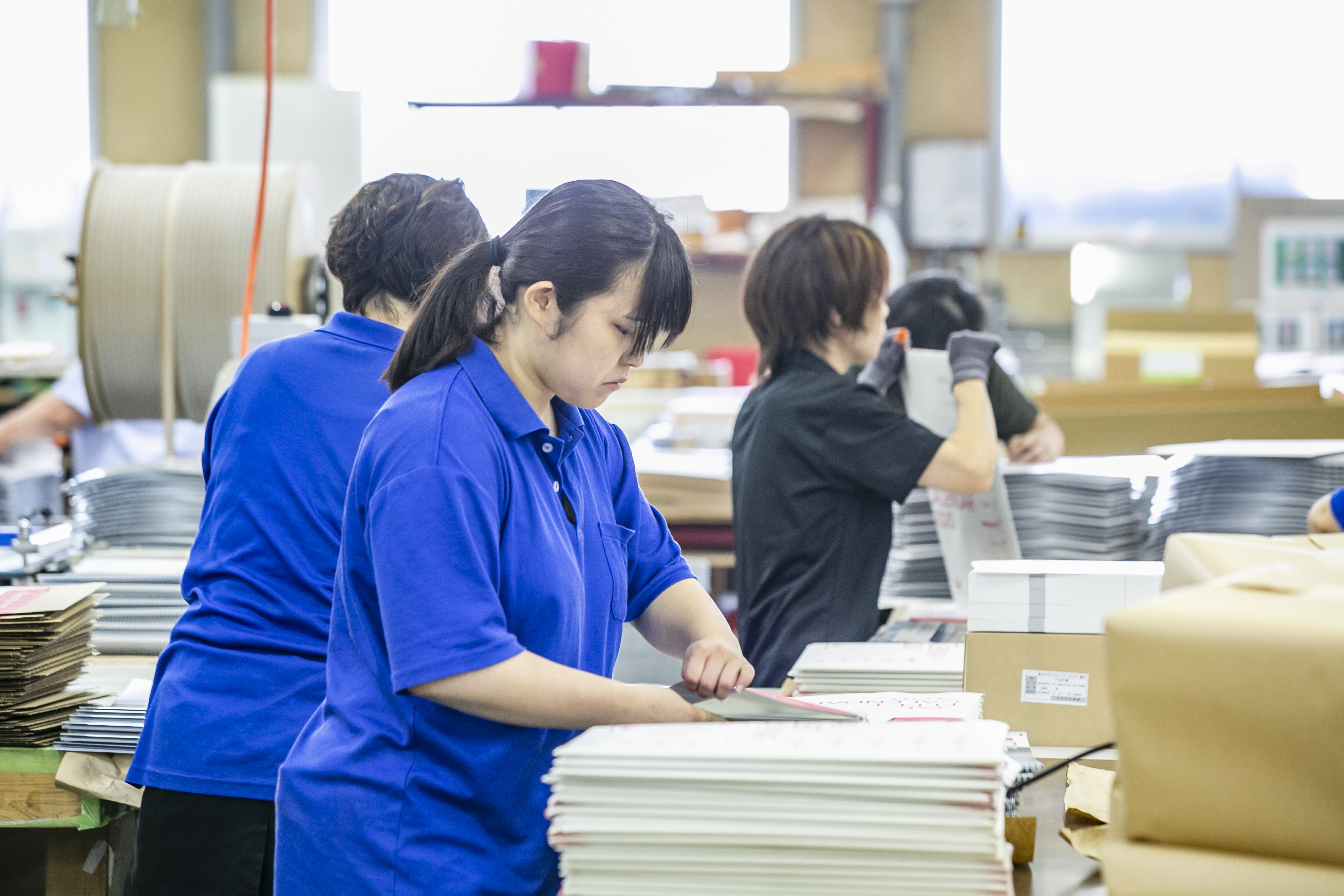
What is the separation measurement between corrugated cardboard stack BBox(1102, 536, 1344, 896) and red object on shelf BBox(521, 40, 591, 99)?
242 inches

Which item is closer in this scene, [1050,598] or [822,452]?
[1050,598]

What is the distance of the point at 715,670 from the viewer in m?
1.10

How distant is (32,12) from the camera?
6809 millimetres

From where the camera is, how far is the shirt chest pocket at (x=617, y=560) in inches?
44.8

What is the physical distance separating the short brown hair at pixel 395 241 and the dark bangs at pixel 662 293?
1.56 ft

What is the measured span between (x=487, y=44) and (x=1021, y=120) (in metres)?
3.07

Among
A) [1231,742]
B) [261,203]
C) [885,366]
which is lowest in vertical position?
[1231,742]

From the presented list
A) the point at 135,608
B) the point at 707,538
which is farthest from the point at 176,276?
the point at 707,538

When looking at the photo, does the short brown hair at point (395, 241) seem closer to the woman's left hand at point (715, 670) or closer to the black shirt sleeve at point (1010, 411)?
the woman's left hand at point (715, 670)

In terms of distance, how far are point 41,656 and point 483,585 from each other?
0.96m

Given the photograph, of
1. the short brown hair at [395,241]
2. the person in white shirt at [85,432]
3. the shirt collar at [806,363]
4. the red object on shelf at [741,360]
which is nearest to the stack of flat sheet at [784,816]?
the short brown hair at [395,241]

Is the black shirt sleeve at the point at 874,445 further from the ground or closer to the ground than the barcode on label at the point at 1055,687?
further from the ground

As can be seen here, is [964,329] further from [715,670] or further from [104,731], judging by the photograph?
[104,731]

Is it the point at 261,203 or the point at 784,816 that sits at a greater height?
the point at 261,203
